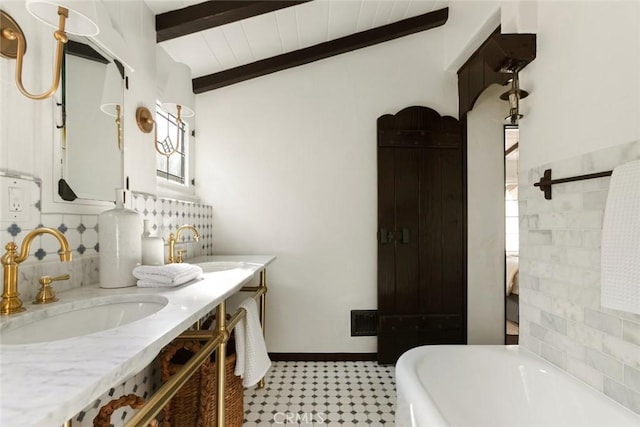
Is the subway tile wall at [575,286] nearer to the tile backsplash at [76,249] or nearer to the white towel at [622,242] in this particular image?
the white towel at [622,242]

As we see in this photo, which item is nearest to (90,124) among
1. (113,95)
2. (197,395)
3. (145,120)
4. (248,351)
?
(113,95)

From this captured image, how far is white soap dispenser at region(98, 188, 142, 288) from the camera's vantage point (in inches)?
45.0

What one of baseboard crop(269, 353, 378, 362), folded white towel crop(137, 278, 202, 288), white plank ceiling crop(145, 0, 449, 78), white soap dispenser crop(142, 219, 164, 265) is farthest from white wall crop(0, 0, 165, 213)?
baseboard crop(269, 353, 378, 362)

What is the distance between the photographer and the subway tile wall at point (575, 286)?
1051 mm

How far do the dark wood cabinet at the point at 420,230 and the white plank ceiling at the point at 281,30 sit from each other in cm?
70

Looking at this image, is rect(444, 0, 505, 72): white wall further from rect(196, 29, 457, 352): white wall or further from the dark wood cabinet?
rect(196, 29, 457, 352): white wall

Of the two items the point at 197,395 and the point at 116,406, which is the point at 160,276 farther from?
the point at 197,395

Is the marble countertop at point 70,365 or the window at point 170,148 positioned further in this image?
the window at point 170,148

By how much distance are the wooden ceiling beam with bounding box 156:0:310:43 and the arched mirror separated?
→ 0.45 metres

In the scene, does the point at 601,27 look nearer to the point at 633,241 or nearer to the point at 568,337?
the point at 633,241

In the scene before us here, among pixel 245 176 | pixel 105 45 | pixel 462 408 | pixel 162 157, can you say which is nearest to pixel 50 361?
pixel 105 45

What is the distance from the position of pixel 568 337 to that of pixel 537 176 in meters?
0.71

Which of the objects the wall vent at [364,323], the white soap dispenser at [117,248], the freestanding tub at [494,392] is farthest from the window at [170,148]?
the freestanding tub at [494,392]

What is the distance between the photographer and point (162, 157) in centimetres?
204
